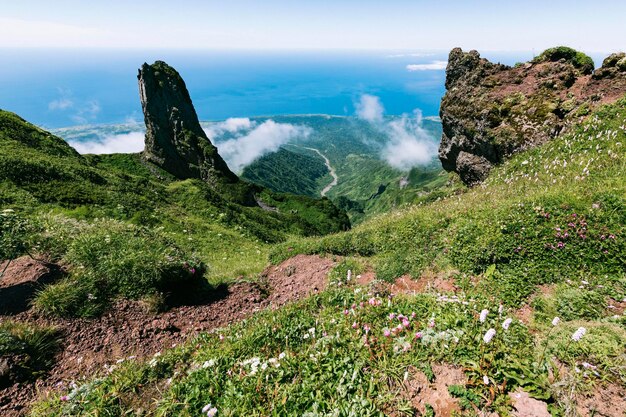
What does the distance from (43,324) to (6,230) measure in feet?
14.8

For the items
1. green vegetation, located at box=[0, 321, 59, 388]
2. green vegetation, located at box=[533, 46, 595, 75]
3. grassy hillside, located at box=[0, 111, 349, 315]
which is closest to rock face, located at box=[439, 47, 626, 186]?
green vegetation, located at box=[533, 46, 595, 75]

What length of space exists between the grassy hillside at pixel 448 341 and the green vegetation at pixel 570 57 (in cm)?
2382

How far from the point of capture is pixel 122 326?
8.27 meters

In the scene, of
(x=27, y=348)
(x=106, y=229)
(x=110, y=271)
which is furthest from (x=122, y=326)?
(x=106, y=229)

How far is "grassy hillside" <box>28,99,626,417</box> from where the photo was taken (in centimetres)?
421

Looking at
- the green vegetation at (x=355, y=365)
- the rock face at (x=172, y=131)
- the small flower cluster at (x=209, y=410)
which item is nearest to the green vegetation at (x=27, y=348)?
the green vegetation at (x=355, y=365)

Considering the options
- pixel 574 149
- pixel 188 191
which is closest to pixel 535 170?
pixel 574 149

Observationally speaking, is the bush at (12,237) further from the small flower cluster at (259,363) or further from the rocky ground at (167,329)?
the small flower cluster at (259,363)

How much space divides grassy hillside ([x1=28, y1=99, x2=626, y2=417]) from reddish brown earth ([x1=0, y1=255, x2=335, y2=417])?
1190mm

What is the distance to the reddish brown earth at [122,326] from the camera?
6.34 m

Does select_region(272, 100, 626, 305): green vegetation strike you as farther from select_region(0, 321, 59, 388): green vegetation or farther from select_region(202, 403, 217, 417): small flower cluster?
select_region(0, 321, 59, 388): green vegetation

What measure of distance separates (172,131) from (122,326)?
7430cm

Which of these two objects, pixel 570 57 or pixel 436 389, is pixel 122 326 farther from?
pixel 570 57

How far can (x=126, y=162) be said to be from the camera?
61.6m
